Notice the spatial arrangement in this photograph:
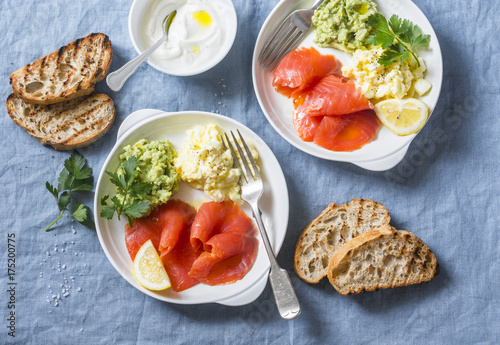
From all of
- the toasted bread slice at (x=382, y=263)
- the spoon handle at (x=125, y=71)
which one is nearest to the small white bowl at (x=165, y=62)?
the spoon handle at (x=125, y=71)

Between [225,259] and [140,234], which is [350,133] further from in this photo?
[140,234]

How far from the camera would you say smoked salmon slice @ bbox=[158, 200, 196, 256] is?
1994mm

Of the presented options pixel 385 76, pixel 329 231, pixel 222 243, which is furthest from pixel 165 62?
pixel 329 231

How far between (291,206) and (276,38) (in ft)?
2.90

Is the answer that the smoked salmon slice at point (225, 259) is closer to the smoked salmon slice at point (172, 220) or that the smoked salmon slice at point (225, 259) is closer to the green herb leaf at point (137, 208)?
the smoked salmon slice at point (172, 220)

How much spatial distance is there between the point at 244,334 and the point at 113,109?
1368mm

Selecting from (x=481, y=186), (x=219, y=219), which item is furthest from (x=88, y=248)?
(x=481, y=186)

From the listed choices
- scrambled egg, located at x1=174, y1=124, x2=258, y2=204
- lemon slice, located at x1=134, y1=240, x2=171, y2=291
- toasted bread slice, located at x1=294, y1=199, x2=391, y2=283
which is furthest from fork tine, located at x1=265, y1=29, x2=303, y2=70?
lemon slice, located at x1=134, y1=240, x2=171, y2=291

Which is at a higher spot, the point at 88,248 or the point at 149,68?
the point at 149,68

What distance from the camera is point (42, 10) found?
2.24 m

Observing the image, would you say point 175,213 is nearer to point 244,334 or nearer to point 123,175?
point 123,175

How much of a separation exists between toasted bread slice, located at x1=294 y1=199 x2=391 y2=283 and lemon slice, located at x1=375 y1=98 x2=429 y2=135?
41 centimetres

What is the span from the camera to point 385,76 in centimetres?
205

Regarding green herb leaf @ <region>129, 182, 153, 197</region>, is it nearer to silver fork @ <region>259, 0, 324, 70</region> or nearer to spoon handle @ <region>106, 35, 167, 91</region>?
spoon handle @ <region>106, 35, 167, 91</region>
